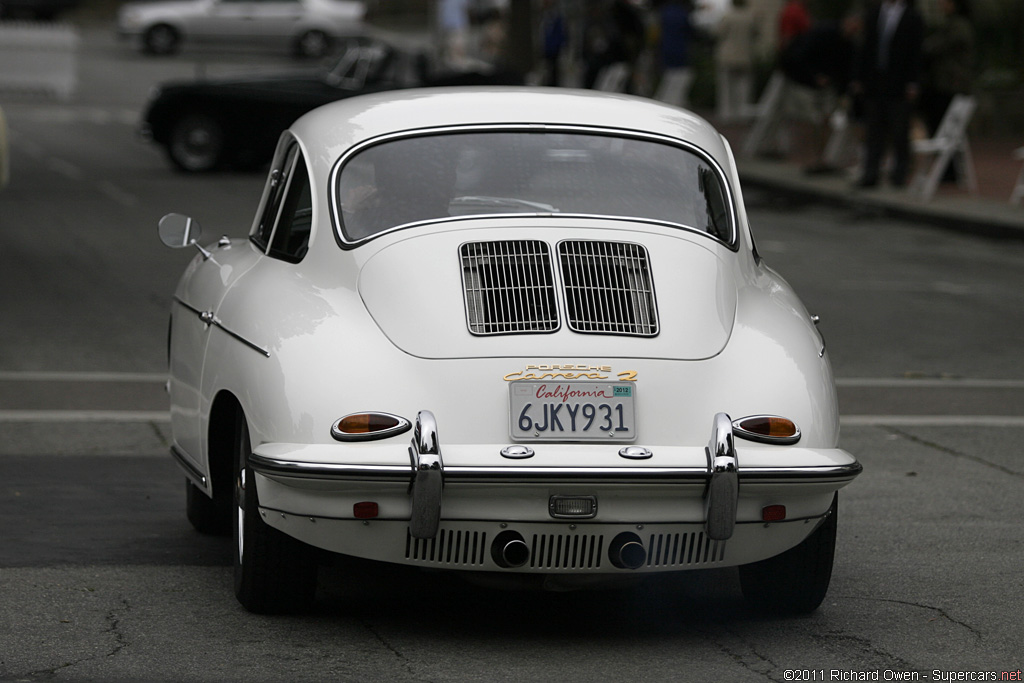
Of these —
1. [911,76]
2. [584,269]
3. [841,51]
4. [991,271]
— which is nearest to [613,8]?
[841,51]

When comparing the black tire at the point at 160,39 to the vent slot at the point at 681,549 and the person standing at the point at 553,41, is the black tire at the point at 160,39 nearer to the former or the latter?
the person standing at the point at 553,41

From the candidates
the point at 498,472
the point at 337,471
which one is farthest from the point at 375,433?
the point at 498,472

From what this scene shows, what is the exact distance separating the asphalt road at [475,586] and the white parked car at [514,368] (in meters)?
0.28

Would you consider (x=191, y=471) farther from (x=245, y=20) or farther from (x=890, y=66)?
(x=245, y=20)

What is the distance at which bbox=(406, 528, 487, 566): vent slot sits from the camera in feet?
15.9

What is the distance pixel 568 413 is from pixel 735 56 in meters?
23.8

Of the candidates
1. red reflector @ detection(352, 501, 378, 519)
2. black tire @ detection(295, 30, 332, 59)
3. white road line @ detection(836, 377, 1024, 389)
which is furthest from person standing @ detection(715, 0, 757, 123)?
red reflector @ detection(352, 501, 378, 519)

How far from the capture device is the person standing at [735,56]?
1097 inches

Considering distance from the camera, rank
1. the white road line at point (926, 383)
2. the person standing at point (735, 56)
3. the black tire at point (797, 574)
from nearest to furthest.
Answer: the black tire at point (797, 574) → the white road line at point (926, 383) → the person standing at point (735, 56)

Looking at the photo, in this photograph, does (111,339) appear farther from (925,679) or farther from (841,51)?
(841,51)

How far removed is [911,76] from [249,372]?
Answer: 52.1 feet

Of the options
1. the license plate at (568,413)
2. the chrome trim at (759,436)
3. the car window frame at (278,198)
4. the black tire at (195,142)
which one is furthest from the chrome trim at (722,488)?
the black tire at (195,142)

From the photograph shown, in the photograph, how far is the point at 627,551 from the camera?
4.86 m

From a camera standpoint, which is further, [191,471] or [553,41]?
[553,41]
